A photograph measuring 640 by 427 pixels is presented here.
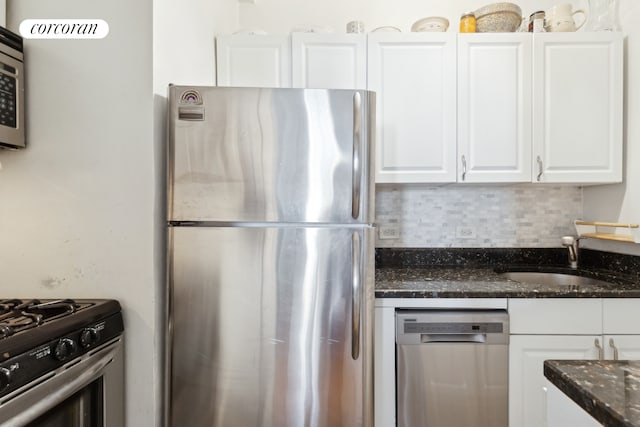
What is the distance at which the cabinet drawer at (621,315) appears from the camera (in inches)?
59.4

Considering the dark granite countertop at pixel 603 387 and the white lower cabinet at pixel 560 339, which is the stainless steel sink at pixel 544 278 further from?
the dark granite countertop at pixel 603 387

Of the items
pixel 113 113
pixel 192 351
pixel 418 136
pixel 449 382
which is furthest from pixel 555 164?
pixel 113 113

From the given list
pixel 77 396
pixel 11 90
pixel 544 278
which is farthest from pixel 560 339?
pixel 11 90

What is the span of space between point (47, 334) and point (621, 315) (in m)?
2.13

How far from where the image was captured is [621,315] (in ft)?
4.97

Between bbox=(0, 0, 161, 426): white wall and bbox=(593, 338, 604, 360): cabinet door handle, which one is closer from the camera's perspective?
bbox=(0, 0, 161, 426): white wall

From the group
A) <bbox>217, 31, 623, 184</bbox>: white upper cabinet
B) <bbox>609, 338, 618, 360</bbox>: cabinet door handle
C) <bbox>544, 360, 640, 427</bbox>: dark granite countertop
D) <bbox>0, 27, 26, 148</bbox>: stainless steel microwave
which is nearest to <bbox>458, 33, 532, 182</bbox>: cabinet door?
<bbox>217, 31, 623, 184</bbox>: white upper cabinet

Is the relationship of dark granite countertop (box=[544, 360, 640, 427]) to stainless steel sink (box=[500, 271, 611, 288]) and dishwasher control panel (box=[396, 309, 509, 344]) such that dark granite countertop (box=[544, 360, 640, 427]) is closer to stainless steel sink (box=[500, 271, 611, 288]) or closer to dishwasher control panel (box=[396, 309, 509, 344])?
dishwasher control panel (box=[396, 309, 509, 344])

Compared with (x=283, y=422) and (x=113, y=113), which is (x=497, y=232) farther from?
(x=113, y=113)

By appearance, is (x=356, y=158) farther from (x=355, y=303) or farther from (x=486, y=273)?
(x=486, y=273)

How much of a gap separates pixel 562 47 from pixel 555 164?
62 cm

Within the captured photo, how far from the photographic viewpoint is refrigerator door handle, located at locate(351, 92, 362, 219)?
130 centimetres

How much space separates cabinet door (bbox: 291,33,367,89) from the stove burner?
1443 millimetres

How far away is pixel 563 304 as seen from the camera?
1.52 m
